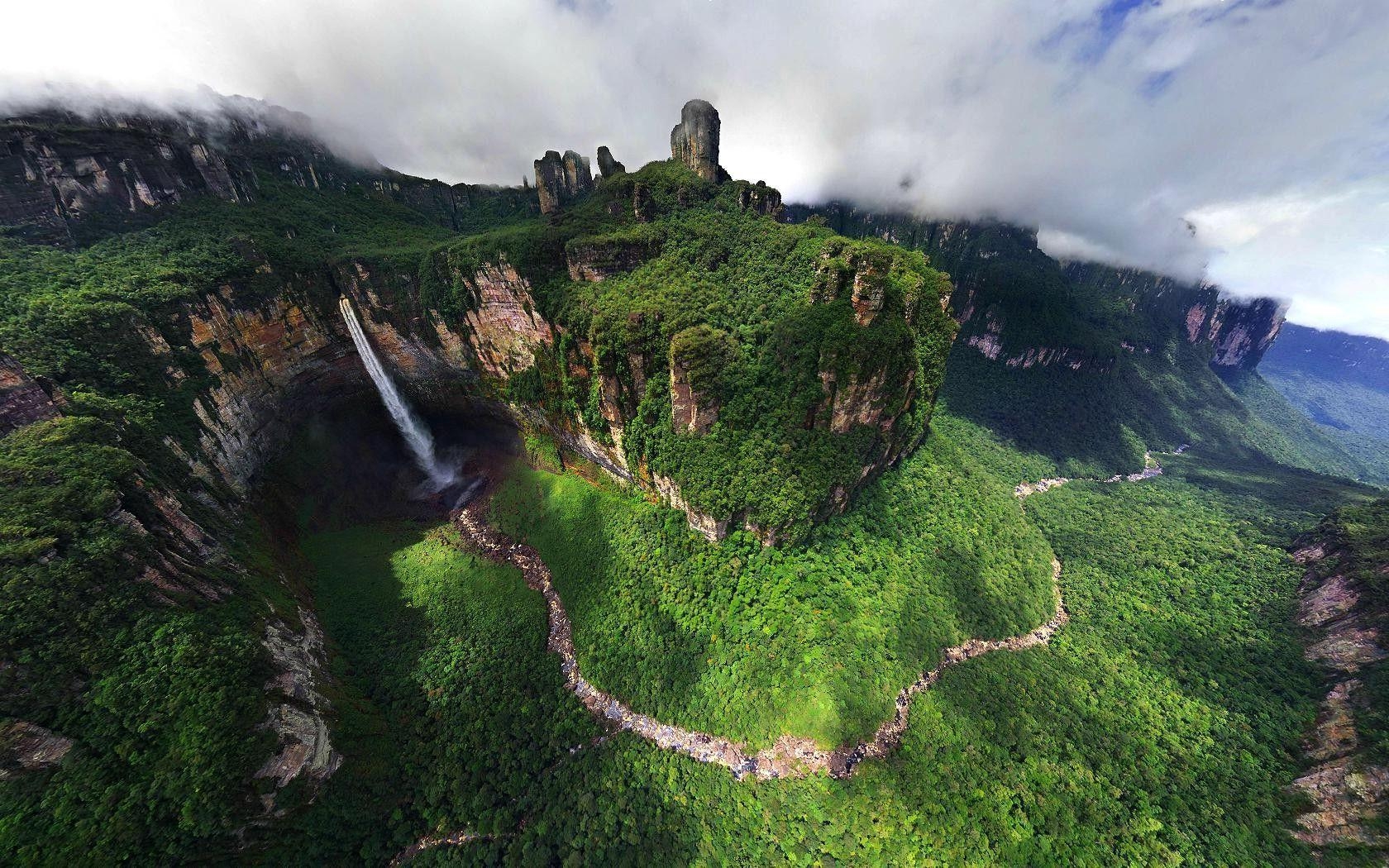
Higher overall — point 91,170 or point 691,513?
point 91,170

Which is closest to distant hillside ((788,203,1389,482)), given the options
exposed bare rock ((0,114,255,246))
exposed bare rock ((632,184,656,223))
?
exposed bare rock ((632,184,656,223))

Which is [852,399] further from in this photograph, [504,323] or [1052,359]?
[1052,359]

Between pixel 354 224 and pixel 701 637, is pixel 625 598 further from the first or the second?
pixel 354 224

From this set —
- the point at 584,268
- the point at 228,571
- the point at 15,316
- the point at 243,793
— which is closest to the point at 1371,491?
the point at 584,268

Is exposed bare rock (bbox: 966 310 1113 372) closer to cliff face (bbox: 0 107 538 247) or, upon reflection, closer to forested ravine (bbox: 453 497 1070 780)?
forested ravine (bbox: 453 497 1070 780)

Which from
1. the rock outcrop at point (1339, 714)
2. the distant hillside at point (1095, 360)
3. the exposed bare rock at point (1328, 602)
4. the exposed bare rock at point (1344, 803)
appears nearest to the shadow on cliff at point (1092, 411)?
the distant hillside at point (1095, 360)

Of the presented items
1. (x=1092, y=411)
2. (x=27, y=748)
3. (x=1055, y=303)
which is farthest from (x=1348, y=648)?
(x=27, y=748)

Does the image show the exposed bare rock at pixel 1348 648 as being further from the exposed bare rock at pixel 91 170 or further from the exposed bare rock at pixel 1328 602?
the exposed bare rock at pixel 91 170
